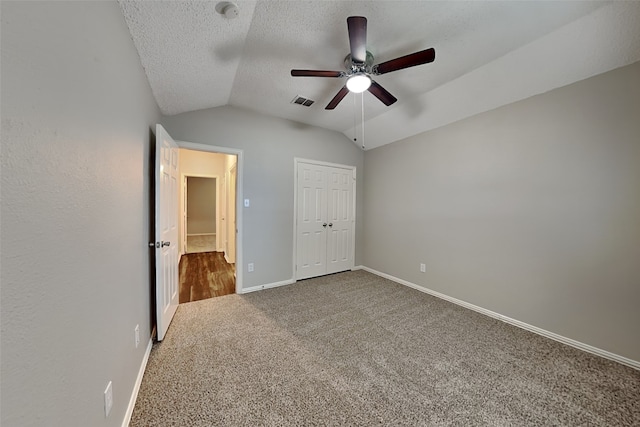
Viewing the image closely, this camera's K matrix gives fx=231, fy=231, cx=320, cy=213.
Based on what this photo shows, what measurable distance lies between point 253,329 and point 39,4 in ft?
7.88

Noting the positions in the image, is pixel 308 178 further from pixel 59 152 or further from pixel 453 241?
pixel 59 152

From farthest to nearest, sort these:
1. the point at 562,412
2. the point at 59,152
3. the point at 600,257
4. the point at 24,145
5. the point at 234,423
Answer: the point at 600,257 < the point at 562,412 < the point at 234,423 < the point at 59,152 < the point at 24,145

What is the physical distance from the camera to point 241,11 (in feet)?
4.85

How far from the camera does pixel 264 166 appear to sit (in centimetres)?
337

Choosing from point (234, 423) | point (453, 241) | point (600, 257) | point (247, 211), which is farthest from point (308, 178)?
point (600, 257)

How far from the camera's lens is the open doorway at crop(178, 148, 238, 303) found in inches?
143

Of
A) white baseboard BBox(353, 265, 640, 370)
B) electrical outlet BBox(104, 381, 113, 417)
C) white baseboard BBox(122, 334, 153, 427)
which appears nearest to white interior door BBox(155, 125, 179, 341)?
white baseboard BBox(122, 334, 153, 427)

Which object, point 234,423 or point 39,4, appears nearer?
point 39,4

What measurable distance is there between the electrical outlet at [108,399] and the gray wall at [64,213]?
34 millimetres

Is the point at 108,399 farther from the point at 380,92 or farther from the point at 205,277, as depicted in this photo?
the point at 205,277

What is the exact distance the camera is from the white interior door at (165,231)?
2004 mm

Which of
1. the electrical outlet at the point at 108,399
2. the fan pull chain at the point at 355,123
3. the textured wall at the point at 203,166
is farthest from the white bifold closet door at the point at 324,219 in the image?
the electrical outlet at the point at 108,399

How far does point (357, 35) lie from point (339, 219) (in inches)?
116

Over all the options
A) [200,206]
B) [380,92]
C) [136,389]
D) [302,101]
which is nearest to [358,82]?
[380,92]
